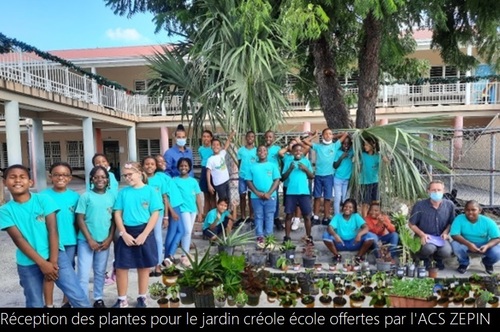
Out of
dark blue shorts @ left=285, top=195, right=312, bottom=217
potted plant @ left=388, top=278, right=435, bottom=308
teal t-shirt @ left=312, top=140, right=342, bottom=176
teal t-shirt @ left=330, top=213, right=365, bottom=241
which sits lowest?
→ potted plant @ left=388, top=278, right=435, bottom=308

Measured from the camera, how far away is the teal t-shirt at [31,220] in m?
2.52

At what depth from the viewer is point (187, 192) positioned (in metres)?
4.20

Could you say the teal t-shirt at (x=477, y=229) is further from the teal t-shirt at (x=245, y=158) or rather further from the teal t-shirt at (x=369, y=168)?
the teal t-shirt at (x=245, y=158)

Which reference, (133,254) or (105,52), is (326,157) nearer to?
(133,254)

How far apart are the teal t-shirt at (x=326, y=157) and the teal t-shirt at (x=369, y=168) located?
48 cm

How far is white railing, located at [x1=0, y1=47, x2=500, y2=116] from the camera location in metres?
9.52

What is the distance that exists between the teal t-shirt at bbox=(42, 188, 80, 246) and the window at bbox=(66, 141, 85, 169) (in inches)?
640

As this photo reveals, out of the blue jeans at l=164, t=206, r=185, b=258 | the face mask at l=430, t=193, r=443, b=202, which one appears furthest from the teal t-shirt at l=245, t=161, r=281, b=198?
the face mask at l=430, t=193, r=443, b=202

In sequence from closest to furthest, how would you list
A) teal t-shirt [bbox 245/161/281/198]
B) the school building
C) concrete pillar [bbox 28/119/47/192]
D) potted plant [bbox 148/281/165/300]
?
1. potted plant [bbox 148/281/165/300]
2. teal t-shirt [bbox 245/161/281/198]
3. the school building
4. concrete pillar [bbox 28/119/47/192]

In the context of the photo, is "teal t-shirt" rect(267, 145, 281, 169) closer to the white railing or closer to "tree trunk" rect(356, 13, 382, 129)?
"tree trunk" rect(356, 13, 382, 129)

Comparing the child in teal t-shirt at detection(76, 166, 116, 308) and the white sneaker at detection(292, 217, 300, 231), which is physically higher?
the child in teal t-shirt at detection(76, 166, 116, 308)

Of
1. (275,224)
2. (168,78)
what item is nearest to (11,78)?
(168,78)

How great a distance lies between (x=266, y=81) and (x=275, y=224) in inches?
86.5

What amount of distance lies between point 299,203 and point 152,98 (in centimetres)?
693
